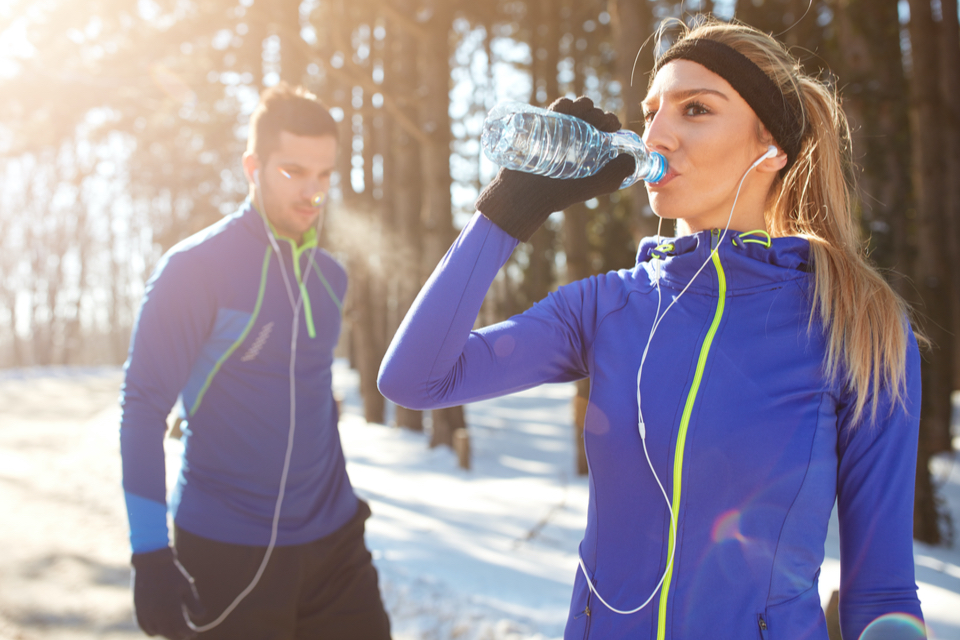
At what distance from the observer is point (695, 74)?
1.76 metres

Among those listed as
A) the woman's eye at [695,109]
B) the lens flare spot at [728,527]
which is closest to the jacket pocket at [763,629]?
the lens flare spot at [728,527]

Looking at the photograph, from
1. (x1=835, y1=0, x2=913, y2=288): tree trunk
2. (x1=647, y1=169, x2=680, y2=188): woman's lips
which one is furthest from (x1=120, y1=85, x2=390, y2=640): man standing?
(x1=835, y1=0, x2=913, y2=288): tree trunk

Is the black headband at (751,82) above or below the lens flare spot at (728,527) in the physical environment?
above

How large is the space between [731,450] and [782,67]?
1026 millimetres

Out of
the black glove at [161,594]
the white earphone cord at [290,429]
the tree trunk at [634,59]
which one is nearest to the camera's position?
the black glove at [161,594]

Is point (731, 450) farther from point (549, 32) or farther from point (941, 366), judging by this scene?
point (549, 32)

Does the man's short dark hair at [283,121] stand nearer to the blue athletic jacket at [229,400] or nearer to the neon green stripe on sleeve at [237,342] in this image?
the blue athletic jacket at [229,400]

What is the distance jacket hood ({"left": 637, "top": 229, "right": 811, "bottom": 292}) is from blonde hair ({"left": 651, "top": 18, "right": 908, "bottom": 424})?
5cm

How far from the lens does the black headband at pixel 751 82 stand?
1.75 meters

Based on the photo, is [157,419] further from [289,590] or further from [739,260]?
[739,260]

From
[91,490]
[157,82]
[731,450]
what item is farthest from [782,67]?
[157,82]

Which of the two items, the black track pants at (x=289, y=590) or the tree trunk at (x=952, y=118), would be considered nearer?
the black track pants at (x=289, y=590)

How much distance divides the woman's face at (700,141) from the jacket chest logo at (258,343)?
1.83 m

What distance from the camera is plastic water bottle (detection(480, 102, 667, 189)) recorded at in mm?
1673
